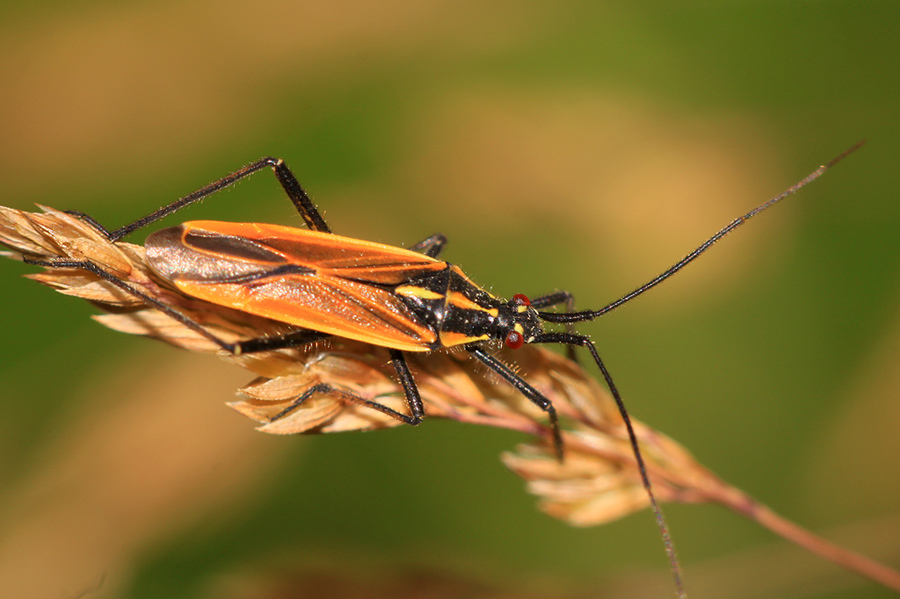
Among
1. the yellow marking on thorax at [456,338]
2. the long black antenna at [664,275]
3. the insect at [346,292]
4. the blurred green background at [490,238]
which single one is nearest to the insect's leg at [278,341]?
the insect at [346,292]

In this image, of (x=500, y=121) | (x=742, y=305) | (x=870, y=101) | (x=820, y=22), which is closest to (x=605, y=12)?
(x=500, y=121)

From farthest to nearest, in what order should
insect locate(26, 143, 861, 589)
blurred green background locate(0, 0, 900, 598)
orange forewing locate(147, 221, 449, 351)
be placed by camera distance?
blurred green background locate(0, 0, 900, 598)
orange forewing locate(147, 221, 449, 351)
insect locate(26, 143, 861, 589)

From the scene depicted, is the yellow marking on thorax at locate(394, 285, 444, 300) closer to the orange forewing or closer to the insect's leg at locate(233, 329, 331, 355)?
the orange forewing

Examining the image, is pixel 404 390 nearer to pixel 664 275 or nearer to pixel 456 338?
pixel 456 338

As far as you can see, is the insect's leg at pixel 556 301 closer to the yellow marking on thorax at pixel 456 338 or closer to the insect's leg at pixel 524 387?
the yellow marking on thorax at pixel 456 338

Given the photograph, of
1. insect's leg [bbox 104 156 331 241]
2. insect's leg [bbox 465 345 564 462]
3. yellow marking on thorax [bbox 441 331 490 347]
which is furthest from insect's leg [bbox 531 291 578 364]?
insect's leg [bbox 104 156 331 241]

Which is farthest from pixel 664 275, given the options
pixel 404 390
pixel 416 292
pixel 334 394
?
pixel 334 394

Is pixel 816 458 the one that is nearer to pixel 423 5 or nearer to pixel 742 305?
pixel 742 305
